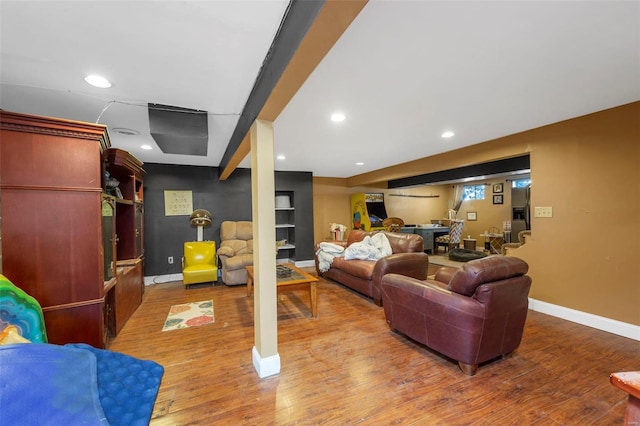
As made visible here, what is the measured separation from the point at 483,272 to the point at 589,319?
217 cm

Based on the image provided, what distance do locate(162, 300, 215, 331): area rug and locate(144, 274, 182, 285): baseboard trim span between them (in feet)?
5.31

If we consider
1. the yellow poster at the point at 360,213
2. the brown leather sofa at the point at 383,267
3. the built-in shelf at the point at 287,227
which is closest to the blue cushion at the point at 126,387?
the brown leather sofa at the point at 383,267

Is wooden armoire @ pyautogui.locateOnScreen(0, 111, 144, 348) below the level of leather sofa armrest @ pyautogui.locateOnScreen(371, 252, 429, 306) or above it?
above

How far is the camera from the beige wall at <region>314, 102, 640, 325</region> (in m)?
2.55

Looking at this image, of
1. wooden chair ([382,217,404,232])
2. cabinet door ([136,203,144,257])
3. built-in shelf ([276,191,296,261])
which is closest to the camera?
cabinet door ([136,203,144,257])

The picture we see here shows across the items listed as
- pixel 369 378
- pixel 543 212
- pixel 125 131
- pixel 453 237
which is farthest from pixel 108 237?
pixel 453 237

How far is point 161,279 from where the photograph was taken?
486 cm

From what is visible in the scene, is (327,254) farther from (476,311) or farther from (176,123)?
(176,123)

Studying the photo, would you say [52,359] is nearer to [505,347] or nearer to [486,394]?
[486,394]

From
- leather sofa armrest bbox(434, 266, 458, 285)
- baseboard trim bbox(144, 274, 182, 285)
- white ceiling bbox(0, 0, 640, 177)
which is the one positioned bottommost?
baseboard trim bbox(144, 274, 182, 285)

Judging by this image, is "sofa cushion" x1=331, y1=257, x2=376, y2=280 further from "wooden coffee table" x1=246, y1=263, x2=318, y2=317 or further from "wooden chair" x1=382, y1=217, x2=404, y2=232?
"wooden chair" x1=382, y1=217, x2=404, y2=232

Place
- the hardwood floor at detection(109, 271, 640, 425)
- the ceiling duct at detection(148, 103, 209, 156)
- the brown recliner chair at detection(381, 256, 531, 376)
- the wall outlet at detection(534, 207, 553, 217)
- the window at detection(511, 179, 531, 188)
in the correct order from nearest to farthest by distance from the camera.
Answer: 1. the hardwood floor at detection(109, 271, 640, 425)
2. the brown recliner chair at detection(381, 256, 531, 376)
3. the ceiling duct at detection(148, 103, 209, 156)
4. the wall outlet at detection(534, 207, 553, 217)
5. the window at detection(511, 179, 531, 188)

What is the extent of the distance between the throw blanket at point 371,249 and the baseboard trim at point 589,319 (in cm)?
203

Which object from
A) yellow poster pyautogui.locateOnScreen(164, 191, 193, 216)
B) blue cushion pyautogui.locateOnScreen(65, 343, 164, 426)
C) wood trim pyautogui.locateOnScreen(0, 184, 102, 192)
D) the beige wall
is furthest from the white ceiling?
yellow poster pyautogui.locateOnScreen(164, 191, 193, 216)
